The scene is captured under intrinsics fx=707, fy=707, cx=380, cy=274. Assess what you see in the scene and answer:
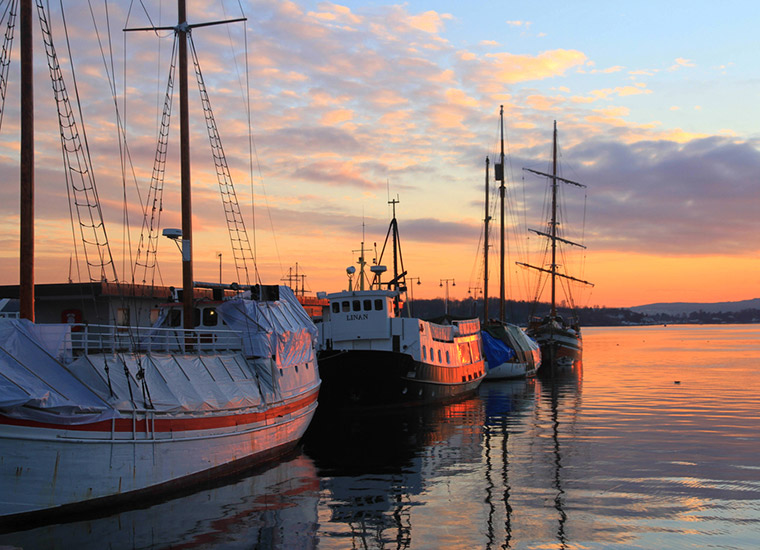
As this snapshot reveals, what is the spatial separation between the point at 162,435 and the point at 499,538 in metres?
8.85

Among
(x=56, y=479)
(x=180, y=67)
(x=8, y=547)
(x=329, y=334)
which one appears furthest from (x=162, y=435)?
(x=329, y=334)

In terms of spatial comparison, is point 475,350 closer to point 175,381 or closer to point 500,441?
point 500,441

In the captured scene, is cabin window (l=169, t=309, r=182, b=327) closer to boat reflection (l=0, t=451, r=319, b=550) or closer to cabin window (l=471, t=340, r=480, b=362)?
boat reflection (l=0, t=451, r=319, b=550)

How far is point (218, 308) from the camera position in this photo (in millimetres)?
27234

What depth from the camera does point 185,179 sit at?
1081 inches

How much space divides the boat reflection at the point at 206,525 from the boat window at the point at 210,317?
9226mm

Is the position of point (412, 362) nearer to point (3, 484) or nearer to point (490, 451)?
point (490, 451)

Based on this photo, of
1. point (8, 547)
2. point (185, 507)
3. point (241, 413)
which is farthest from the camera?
point (241, 413)

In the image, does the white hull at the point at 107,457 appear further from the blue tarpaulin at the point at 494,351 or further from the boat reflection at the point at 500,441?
the blue tarpaulin at the point at 494,351

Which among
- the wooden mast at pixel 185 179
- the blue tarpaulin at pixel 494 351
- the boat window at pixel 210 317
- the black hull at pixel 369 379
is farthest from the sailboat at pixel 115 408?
the blue tarpaulin at pixel 494 351

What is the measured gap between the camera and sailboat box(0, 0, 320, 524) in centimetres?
1552

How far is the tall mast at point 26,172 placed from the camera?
18.8m

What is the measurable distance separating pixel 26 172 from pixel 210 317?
10.9 metres

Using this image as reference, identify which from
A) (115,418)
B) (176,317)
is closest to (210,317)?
(176,317)
